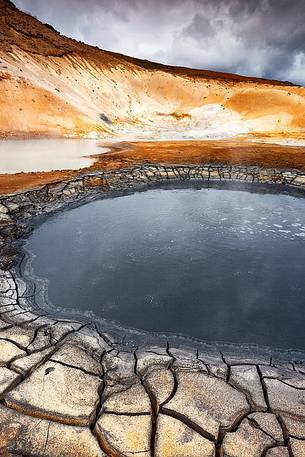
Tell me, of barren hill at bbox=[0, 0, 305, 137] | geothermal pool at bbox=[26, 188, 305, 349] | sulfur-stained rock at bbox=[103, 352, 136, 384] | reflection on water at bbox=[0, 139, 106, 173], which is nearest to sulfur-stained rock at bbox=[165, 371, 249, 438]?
sulfur-stained rock at bbox=[103, 352, 136, 384]

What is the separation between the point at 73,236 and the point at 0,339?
10.6 feet

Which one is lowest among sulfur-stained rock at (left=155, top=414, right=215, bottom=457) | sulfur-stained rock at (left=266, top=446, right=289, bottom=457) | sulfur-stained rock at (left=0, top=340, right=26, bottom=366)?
sulfur-stained rock at (left=266, top=446, right=289, bottom=457)

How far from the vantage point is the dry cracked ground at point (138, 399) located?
203cm

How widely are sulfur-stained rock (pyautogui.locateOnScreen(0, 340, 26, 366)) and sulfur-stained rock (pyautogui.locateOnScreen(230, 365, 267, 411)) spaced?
6.02 feet

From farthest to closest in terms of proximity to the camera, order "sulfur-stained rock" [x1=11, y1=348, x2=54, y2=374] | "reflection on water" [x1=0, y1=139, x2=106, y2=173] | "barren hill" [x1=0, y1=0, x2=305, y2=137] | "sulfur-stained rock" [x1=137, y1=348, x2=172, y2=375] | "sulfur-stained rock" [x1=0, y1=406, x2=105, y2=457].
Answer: "barren hill" [x1=0, y1=0, x2=305, y2=137] → "reflection on water" [x1=0, y1=139, x2=106, y2=173] → "sulfur-stained rock" [x1=137, y1=348, x2=172, y2=375] → "sulfur-stained rock" [x1=11, y1=348, x2=54, y2=374] → "sulfur-stained rock" [x1=0, y1=406, x2=105, y2=457]

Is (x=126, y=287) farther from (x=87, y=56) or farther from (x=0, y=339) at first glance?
(x=87, y=56)

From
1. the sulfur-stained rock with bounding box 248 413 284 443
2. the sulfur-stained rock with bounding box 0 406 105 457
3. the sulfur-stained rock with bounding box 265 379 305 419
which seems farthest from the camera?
the sulfur-stained rock with bounding box 265 379 305 419

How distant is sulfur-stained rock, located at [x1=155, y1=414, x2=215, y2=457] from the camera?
199 centimetres

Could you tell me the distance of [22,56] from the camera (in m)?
27.5

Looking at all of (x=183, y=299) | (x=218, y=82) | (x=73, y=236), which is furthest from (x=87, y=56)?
(x=183, y=299)

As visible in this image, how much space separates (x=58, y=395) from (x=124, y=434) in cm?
61

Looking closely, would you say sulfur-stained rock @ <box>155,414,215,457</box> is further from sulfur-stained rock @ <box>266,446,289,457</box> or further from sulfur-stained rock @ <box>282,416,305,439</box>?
sulfur-stained rock @ <box>282,416,305,439</box>

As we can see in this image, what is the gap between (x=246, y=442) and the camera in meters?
2.06

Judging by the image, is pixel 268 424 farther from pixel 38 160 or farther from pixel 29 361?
pixel 38 160
